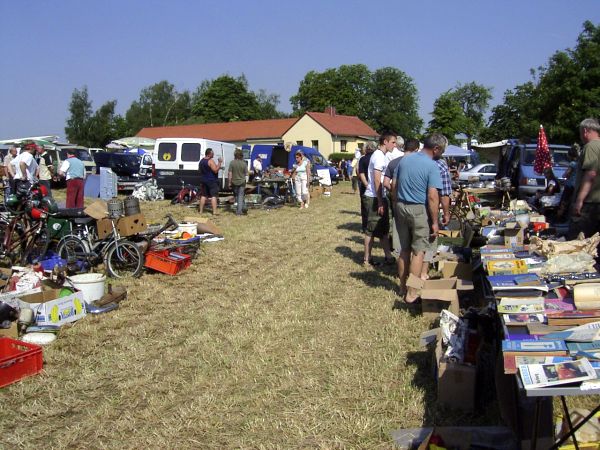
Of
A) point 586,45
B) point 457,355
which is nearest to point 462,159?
point 586,45

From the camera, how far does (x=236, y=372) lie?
4.47m

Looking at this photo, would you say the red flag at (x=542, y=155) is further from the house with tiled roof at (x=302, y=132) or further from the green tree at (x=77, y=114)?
the green tree at (x=77, y=114)

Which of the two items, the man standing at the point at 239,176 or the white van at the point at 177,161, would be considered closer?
the man standing at the point at 239,176

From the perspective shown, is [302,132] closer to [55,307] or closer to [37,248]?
[37,248]

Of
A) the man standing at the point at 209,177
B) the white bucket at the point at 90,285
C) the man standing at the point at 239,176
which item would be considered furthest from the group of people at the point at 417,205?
the man standing at the point at 239,176

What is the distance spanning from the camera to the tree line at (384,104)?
25.6 m

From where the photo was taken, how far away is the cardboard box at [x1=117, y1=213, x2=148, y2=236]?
25.0ft

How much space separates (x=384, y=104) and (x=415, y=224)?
79979 millimetres

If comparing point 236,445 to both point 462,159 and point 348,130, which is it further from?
point 348,130

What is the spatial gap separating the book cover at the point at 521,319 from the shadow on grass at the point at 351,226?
828cm

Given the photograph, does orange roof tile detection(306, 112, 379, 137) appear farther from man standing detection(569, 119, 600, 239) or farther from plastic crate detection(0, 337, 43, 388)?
plastic crate detection(0, 337, 43, 388)

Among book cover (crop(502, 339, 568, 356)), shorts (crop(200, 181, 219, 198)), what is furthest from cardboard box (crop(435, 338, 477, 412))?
shorts (crop(200, 181, 219, 198))

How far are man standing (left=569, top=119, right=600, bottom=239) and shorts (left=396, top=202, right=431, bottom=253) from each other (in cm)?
171

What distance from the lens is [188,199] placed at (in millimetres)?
17031
